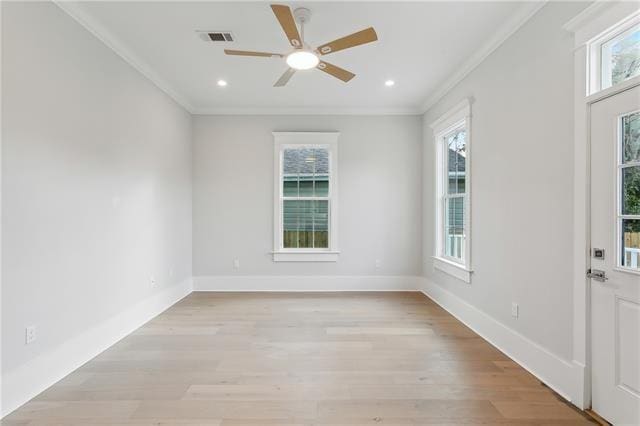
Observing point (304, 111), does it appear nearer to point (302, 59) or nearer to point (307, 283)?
point (302, 59)

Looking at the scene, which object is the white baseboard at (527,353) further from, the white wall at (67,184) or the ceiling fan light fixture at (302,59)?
the white wall at (67,184)

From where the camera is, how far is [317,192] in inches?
211

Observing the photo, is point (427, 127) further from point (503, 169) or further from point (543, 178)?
point (543, 178)

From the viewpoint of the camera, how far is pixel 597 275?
6.74 ft

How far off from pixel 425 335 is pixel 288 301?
200 centimetres

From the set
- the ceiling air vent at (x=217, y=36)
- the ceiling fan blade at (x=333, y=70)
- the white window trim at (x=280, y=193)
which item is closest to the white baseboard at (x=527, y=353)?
the white window trim at (x=280, y=193)

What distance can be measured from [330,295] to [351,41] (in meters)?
3.62

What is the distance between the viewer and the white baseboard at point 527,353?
Answer: 2215mm

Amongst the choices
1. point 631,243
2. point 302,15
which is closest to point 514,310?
point 631,243

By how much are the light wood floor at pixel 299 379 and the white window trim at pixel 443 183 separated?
26.2 inches

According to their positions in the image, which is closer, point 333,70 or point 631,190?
point 631,190

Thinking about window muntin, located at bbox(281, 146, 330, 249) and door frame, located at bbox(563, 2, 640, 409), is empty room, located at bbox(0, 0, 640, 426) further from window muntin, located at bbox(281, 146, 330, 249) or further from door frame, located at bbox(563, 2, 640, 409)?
window muntin, located at bbox(281, 146, 330, 249)

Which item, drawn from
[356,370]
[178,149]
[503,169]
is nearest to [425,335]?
[356,370]

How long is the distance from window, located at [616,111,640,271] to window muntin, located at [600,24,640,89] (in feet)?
0.91
